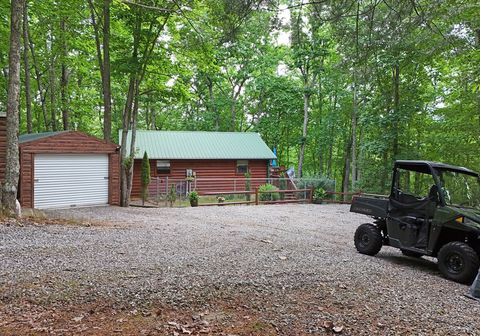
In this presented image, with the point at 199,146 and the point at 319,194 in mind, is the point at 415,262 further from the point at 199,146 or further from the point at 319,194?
the point at 199,146

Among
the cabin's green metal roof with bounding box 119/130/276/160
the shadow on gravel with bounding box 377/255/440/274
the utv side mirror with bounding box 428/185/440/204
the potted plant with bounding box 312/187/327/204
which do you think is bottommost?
the shadow on gravel with bounding box 377/255/440/274

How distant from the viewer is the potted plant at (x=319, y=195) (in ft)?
61.2

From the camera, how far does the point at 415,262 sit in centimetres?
677

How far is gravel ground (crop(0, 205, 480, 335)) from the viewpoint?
10.4 ft

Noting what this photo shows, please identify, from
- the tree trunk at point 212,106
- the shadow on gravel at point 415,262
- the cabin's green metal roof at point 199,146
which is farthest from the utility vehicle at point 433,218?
the tree trunk at point 212,106

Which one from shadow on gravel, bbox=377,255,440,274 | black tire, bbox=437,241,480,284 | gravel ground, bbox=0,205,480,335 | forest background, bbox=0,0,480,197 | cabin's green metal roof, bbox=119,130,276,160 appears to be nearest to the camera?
gravel ground, bbox=0,205,480,335

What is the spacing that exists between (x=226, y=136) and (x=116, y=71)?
1038 centimetres

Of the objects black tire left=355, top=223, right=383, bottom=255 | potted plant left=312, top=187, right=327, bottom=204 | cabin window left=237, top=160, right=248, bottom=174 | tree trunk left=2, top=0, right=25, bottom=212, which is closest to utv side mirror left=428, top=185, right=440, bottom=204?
black tire left=355, top=223, right=383, bottom=255

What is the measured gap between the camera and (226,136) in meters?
23.4

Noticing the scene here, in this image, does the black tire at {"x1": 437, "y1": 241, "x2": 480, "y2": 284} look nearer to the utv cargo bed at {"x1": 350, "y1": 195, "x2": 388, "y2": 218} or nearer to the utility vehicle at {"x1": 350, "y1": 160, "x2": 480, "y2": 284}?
the utility vehicle at {"x1": 350, "y1": 160, "x2": 480, "y2": 284}

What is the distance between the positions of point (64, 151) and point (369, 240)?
35.2 ft

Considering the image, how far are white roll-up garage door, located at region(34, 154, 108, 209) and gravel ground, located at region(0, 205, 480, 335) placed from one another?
588 centimetres

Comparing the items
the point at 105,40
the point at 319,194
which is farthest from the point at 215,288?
the point at 319,194

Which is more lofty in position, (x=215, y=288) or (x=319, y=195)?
(x=215, y=288)
